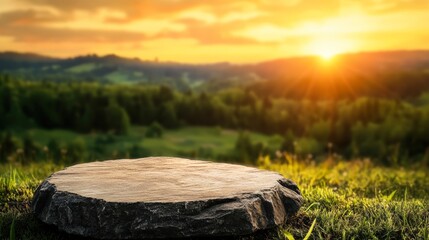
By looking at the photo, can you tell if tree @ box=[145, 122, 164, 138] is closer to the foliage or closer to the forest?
the forest

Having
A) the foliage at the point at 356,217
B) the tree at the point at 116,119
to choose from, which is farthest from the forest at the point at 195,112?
the foliage at the point at 356,217

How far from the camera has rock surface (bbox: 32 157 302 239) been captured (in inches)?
176

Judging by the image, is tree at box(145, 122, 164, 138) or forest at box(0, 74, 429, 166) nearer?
forest at box(0, 74, 429, 166)

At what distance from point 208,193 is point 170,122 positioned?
120 meters

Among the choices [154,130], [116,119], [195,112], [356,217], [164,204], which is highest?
[164,204]

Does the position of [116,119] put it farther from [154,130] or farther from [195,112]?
[195,112]

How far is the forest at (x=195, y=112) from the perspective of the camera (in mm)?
97750

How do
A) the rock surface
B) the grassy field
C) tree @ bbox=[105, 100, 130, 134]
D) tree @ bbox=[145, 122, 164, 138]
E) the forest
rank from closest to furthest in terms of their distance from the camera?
1. the rock surface
2. the grassy field
3. the forest
4. tree @ bbox=[105, 100, 130, 134]
5. tree @ bbox=[145, 122, 164, 138]

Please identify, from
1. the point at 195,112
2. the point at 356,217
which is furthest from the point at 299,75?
the point at 356,217

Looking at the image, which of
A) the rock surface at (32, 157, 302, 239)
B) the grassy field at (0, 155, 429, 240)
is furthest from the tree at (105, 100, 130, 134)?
the rock surface at (32, 157, 302, 239)

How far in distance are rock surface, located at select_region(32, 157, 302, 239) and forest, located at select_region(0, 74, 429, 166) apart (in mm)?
82977

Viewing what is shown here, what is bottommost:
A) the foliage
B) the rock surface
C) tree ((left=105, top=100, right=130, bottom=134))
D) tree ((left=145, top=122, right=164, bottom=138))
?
tree ((left=145, top=122, right=164, bottom=138))

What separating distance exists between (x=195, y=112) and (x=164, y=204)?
123 m

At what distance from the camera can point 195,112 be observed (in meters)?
127
